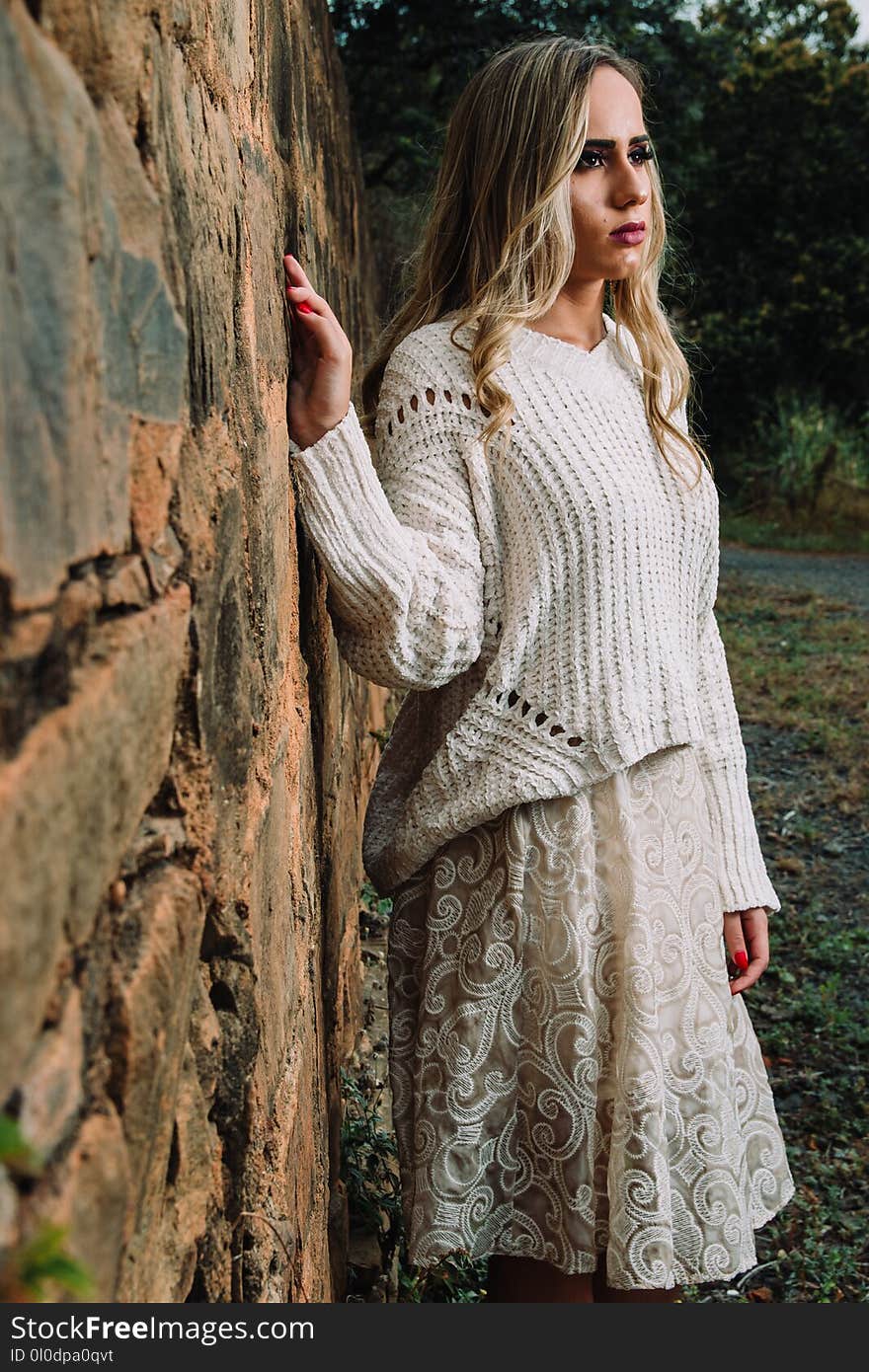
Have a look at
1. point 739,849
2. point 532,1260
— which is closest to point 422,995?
point 532,1260

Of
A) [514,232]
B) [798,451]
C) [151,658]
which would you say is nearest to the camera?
[151,658]

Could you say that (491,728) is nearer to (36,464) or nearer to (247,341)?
(247,341)

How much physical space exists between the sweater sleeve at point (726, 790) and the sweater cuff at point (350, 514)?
65cm

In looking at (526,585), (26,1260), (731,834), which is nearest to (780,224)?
(731,834)

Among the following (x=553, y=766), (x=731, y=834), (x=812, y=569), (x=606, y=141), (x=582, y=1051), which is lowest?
(x=582, y=1051)

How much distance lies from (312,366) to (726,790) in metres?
0.94

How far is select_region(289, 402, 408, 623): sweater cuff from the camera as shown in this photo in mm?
1605

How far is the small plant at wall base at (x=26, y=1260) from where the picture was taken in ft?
1.79

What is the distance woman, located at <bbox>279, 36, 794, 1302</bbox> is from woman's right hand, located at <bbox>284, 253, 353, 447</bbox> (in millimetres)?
150

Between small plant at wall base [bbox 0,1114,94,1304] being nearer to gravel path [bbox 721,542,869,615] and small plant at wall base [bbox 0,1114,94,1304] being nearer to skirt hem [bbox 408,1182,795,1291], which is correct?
skirt hem [bbox 408,1182,795,1291]

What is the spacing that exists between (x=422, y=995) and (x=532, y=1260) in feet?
1.32

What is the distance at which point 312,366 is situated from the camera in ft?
5.30

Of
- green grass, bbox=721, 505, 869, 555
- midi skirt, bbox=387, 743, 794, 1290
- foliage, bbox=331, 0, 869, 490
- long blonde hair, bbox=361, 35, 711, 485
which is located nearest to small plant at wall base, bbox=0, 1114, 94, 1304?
midi skirt, bbox=387, 743, 794, 1290

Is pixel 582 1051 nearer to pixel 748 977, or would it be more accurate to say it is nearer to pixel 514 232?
pixel 748 977
